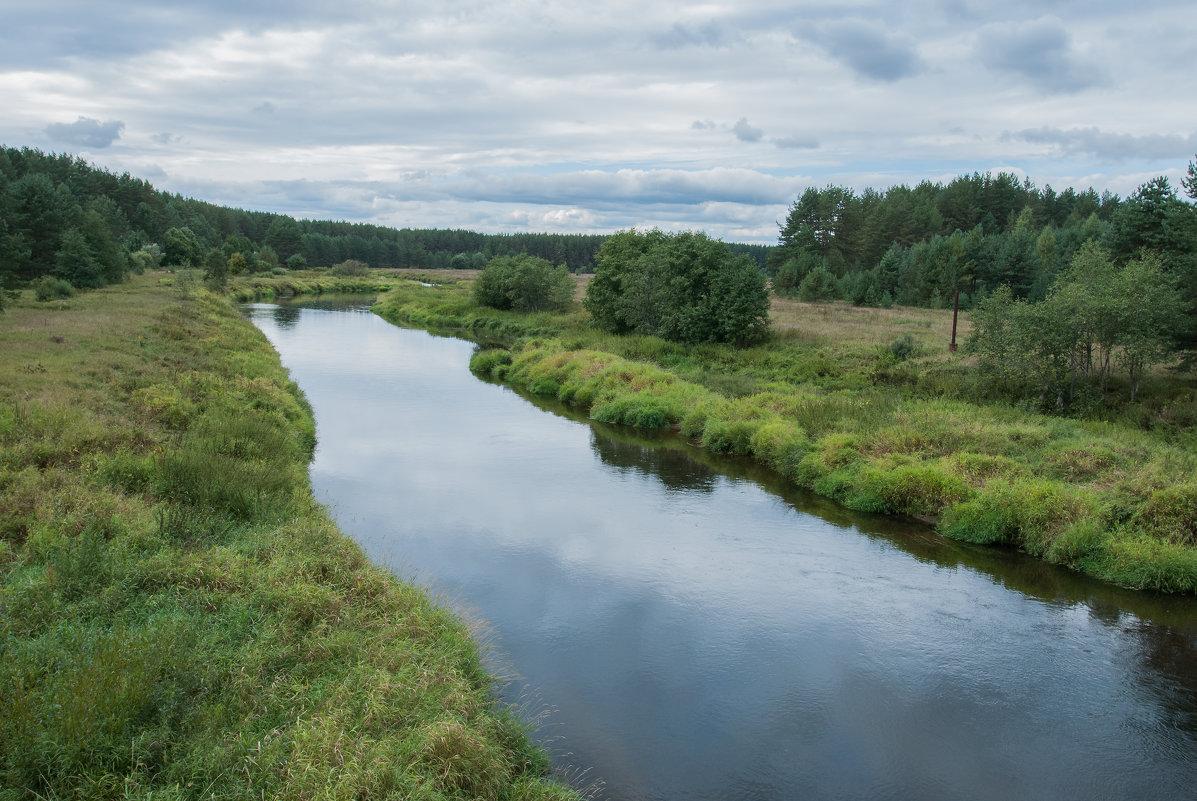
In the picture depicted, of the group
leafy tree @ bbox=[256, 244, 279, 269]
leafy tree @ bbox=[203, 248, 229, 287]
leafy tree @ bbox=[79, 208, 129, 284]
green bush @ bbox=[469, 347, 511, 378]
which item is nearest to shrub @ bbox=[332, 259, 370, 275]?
leafy tree @ bbox=[256, 244, 279, 269]

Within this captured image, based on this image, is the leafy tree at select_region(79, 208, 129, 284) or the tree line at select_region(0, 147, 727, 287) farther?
the leafy tree at select_region(79, 208, 129, 284)

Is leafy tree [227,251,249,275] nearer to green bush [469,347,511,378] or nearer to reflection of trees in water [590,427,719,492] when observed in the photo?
green bush [469,347,511,378]

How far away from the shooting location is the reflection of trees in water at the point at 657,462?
19750mm

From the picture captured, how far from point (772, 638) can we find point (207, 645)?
7.81 meters

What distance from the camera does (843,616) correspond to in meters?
12.2

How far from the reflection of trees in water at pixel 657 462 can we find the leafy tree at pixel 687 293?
48.0 feet

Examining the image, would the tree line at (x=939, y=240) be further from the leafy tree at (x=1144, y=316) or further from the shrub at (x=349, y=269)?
the shrub at (x=349, y=269)

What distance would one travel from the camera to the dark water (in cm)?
855

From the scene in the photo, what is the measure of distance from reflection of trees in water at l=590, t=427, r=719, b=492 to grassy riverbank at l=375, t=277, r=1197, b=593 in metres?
1.41

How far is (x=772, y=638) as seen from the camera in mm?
11398

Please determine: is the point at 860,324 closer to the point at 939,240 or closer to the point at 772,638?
the point at 939,240

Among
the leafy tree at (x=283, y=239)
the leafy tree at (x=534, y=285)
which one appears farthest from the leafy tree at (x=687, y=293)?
the leafy tree at (x=283, y=239)

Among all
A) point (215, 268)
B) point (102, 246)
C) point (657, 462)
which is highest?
point (102, 246)

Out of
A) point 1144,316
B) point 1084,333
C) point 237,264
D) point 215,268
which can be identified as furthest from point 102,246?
point 1144,316
